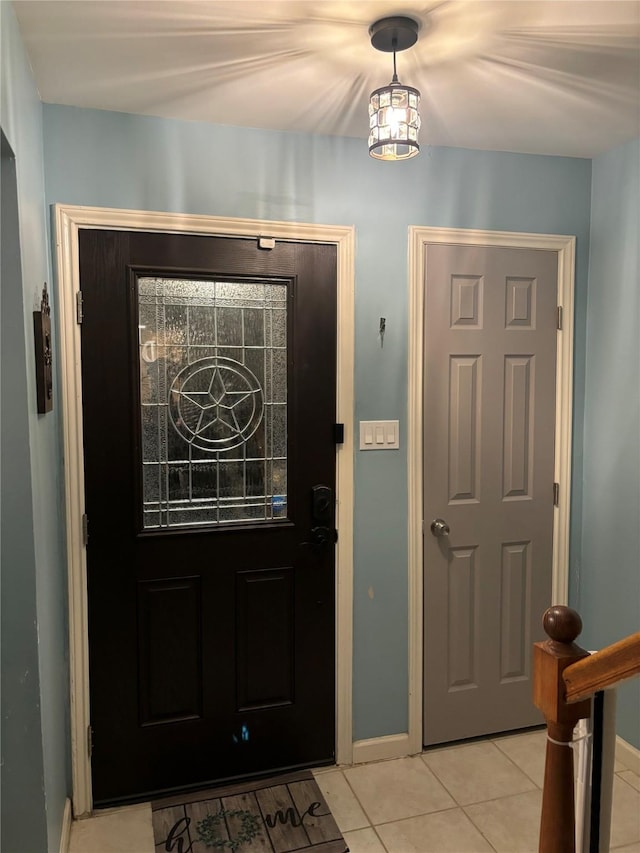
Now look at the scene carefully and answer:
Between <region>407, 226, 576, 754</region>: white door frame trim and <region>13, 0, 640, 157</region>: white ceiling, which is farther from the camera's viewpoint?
<region>407, 226, 576, 754</region>: white door frame trim

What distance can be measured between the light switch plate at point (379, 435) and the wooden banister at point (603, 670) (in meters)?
1.45

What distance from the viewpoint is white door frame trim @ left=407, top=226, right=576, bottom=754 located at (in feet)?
8.36

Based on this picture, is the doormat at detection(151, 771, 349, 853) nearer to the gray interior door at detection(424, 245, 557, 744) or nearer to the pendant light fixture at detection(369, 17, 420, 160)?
the gray interior door at detection(424, 245, 557, 744)

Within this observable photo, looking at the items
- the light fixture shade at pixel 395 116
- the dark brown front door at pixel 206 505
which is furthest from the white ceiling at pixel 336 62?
the dark brown front door at pixel 206 505

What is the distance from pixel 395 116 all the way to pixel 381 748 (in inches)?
91.3

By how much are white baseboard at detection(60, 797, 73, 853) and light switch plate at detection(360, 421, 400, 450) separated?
164 cm

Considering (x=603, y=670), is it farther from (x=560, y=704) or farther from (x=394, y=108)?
(x=394, y=108)

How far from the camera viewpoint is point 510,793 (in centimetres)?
241

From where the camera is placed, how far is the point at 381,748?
2611 millimetres

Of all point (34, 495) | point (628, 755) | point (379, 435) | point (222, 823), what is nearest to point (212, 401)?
point (379, 435)

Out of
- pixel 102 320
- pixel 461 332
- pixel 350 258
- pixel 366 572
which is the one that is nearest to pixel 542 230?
pixel 461 332

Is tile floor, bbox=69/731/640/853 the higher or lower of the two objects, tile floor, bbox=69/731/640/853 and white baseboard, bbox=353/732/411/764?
the lower

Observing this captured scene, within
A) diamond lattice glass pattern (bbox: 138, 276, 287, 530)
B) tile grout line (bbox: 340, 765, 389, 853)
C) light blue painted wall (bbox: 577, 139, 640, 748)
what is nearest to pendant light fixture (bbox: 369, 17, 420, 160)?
diamond lattice glass pattern (bbox: 138, 276, 287, 530)

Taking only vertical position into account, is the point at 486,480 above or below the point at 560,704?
above
